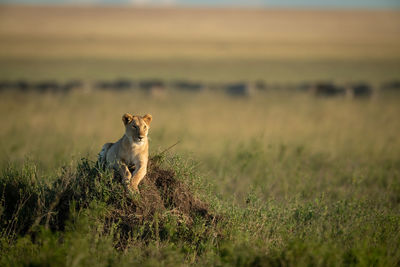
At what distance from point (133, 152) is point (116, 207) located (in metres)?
0.85

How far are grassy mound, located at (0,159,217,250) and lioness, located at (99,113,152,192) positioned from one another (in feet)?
0.59

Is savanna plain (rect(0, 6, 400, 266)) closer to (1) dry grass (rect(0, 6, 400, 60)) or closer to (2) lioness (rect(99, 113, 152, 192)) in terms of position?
(2) lioness (rect(99, 113, 152, 192))

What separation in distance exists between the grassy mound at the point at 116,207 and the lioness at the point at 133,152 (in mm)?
180

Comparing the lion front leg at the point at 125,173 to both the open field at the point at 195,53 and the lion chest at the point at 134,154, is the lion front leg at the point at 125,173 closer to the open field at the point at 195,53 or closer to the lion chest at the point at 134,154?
the lion chest at the point at 134,154

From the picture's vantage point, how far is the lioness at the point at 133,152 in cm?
666

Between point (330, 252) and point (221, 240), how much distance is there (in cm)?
160

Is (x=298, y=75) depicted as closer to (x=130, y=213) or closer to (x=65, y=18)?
(x=130, y=213)

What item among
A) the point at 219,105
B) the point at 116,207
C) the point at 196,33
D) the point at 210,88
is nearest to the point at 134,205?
the point at 116,207

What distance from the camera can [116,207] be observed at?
682 centimetres

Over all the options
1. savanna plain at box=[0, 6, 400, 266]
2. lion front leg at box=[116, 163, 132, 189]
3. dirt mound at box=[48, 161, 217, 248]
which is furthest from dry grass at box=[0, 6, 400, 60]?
lion front leg at box=[116, 163, 132, 189]

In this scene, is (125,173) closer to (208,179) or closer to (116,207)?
(116,207)

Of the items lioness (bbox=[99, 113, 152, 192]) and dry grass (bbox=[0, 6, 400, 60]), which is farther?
dry grass (bbox=[0, 6, 400, 60])

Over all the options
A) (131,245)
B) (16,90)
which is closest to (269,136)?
(131,245)

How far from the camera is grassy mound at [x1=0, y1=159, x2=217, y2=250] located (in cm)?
660
